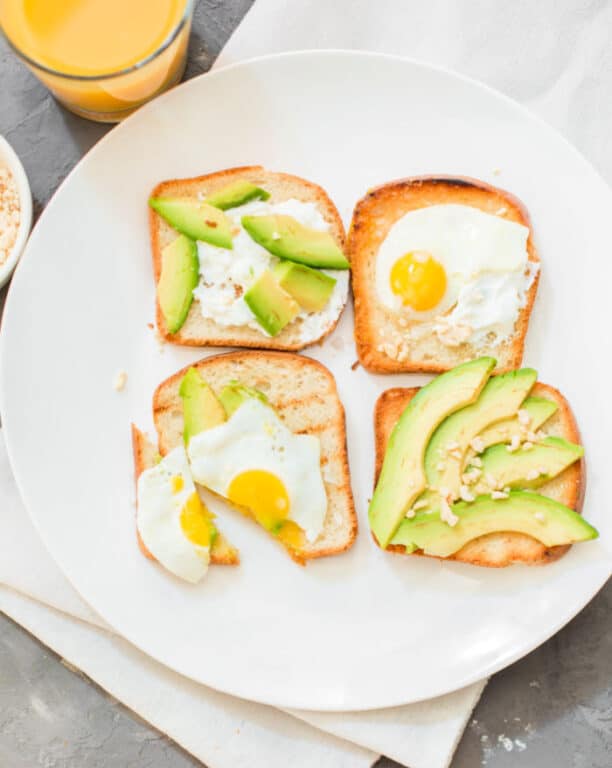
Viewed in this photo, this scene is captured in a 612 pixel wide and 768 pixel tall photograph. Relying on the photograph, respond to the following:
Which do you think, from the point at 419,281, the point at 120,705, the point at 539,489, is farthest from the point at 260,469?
the point at 120,705

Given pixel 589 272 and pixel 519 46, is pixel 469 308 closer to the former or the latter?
pixel 589 272

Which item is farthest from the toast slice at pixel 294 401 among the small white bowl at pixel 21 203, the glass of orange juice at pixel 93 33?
the glass of orange juice at pixel 93 33

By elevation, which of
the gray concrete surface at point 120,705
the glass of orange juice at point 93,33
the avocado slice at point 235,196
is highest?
the glass of orange juice at point 93,33

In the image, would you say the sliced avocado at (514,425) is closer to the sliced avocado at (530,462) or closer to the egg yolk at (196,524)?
the sliced avocado at (530,462)

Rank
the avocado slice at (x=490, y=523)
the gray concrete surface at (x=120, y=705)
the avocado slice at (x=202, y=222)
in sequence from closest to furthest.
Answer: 1. the avocado slice at (x=490, y=523)
2. the avocado slice at (x=202, y=222)
3. the gray concrete surface at (x=120, y=705)

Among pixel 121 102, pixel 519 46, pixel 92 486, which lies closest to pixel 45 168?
pixel 121 102

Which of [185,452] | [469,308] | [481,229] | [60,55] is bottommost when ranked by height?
[185,452]

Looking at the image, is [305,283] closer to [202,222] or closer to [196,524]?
[202,222]
